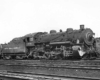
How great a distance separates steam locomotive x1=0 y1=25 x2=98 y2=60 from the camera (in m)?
15.2

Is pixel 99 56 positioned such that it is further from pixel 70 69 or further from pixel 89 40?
pixel 70 69

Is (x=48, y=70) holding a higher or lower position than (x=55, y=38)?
lower

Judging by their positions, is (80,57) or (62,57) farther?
(62,57)

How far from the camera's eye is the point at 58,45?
53.6ft

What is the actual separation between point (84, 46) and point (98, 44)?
4.63ft

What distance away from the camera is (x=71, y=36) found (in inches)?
621

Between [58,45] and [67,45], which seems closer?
[67,45]

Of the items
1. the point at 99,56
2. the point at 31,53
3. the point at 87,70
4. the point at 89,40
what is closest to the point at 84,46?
the point at 89,40

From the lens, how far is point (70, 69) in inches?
340

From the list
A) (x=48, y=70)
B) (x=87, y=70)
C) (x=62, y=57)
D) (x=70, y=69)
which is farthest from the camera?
(x=62, y=57)

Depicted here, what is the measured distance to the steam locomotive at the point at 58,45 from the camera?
49.7ft

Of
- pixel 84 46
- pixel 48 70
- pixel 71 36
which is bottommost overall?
pixel 48 70

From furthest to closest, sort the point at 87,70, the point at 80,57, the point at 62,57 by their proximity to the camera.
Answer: the point at 62,57 < the point at 80,57 < the point at 87,70

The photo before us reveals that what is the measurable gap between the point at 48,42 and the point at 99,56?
5159 mm
